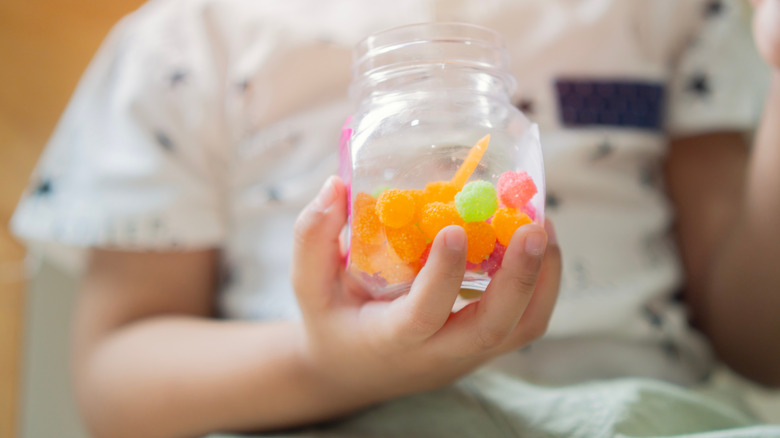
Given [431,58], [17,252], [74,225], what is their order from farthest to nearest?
[17,252]
[74,225]
[431,58]

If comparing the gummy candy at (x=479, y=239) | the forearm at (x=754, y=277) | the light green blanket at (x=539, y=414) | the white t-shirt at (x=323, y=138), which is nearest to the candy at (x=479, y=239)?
the gummy candy at (x=479, y=239)

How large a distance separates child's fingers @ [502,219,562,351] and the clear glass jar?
2.3 inches

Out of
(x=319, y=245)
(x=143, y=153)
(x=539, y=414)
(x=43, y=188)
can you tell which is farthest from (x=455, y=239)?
(x=43, y=188)

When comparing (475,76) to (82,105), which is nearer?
(475,76)

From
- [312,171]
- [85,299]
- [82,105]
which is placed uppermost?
[82,105]

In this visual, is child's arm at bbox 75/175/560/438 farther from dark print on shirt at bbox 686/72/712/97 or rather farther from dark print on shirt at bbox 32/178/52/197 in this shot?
dark print on shirt at bbox 686/72/712/97

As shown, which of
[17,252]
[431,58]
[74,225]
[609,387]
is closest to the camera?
[431,58]

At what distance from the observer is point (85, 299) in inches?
26.2

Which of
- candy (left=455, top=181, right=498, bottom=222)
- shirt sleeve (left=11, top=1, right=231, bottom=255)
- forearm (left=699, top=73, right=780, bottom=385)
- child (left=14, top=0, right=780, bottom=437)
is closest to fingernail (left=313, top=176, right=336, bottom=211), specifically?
candy (left=455, top=181, right=498, bottom=222)

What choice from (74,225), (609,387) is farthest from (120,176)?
(609,387)

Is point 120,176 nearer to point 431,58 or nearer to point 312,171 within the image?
point 312,171

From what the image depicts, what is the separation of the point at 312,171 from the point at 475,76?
309 millimetres

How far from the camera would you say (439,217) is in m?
0.34

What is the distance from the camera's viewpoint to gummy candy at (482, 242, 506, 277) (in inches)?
14.2
